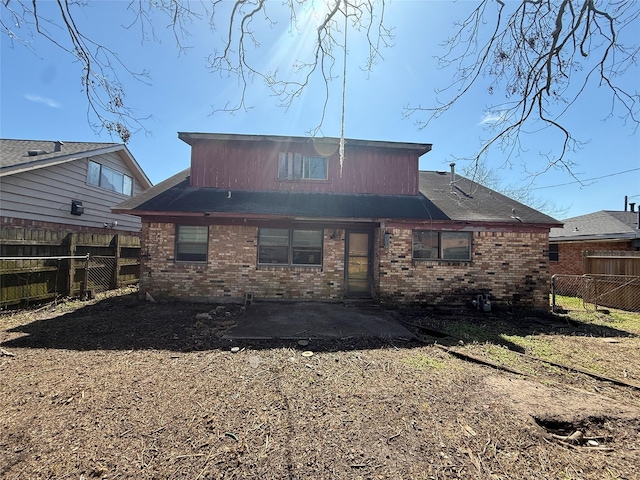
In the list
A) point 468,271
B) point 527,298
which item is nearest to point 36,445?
point 468,271

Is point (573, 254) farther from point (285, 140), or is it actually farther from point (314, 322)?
point (285, 140)

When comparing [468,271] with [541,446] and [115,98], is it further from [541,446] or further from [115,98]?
[115,98]

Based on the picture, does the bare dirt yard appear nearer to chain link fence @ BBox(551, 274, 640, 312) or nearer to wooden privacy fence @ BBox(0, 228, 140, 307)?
wooden privacy fence @ BBox(0, 228, 140, 307)

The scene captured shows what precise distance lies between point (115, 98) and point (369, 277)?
7.63m

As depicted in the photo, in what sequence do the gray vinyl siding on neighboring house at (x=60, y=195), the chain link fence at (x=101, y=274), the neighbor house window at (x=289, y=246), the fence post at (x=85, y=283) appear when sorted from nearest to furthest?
the gray vinyl siding on neighboring house at (x=60, y=195)
the fence post at (x=85, y=283)
the neighbor house window at (x=289, y=246)
the chain link fence at (x=101, y=274)

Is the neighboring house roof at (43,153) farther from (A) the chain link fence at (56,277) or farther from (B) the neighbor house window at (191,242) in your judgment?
(B) the neighbor house window at (191,242)

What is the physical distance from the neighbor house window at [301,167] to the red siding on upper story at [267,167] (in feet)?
0.46

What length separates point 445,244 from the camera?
8656 millimetres

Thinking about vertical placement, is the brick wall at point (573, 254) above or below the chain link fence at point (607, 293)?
above

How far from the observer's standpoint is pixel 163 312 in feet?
23.8

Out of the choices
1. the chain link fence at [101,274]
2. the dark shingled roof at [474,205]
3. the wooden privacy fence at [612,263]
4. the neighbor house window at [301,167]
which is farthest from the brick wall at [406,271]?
the wooden privacy fence at [612,263]

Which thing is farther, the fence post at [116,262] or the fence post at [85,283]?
the fence post at [116,262]

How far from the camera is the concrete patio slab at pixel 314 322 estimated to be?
5691mm

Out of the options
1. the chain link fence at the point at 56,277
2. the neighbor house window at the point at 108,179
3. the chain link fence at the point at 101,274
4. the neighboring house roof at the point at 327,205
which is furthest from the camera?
the neighbor house window at the point at 108,179
